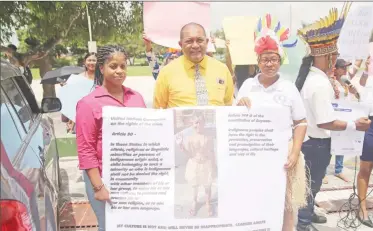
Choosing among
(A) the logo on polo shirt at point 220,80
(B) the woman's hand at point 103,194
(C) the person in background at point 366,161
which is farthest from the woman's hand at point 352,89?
(B) the woman's hand at point 103,194

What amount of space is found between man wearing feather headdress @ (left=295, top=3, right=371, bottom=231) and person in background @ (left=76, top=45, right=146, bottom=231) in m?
1.47

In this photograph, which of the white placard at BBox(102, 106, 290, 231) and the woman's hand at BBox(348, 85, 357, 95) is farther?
the woman's hand at BBox(348, 85, 357, 95)

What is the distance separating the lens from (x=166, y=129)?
7.20 ft

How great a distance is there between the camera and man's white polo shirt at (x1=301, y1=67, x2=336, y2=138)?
2.86 metres

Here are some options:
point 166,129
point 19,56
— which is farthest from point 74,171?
point 166,129

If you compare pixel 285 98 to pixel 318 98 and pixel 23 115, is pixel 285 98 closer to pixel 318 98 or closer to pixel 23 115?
pixel 318 98

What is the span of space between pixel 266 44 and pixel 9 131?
171 cm

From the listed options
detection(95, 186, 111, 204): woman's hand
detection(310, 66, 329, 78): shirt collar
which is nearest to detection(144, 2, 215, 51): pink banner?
detection(310, 66, 329, 78): shirt collar

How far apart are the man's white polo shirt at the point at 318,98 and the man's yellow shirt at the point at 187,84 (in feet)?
2.43

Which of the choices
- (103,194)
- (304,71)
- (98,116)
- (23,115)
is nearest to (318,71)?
(304,71)

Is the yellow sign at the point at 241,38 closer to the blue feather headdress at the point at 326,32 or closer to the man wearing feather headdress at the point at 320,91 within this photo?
the man wearing feather headdress at the point at 320,91

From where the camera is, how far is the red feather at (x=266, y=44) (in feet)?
8.27

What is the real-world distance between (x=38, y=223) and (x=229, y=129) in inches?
46.8

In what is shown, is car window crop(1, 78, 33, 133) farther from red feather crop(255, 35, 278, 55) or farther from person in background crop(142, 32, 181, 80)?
person in background crop(142, 32, 181, 80)
